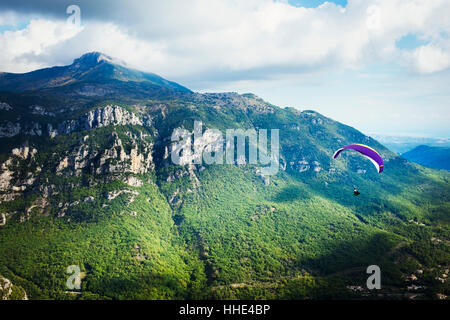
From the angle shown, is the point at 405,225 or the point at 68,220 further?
the point at 405,225

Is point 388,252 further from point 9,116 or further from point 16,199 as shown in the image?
point 9,116

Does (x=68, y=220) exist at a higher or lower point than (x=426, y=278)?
higher
